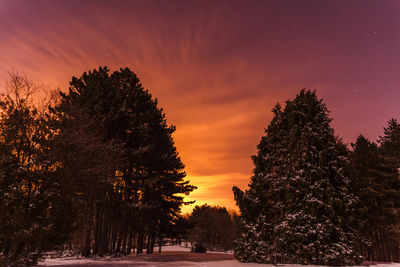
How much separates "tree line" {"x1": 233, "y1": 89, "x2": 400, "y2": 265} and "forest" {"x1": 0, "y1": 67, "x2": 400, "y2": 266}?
78 millimetres

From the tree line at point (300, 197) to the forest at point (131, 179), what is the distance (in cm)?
8

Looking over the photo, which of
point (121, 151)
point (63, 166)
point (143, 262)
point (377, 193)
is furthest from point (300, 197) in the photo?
point (377, 193)

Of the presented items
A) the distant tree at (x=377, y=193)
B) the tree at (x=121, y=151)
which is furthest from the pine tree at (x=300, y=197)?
the distant tree at (x=377, y=193)

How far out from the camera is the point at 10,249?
12.7m

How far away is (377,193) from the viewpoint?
1401 inches

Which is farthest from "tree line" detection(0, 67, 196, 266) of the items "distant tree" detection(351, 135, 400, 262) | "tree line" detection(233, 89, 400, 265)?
"distant tree" detection(351, 135, 400, 262)

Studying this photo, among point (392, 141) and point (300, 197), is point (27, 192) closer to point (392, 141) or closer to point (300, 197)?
point (300, 197)

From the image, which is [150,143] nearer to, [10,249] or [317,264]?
[10,249]

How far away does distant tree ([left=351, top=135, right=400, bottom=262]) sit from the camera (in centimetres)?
3544

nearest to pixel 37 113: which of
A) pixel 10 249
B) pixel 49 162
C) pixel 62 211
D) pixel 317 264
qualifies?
pixel 49 162

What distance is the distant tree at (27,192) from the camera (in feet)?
39.6

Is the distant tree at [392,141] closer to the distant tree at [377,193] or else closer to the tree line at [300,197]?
the distant tree at [377,193]

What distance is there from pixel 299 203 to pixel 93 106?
60.0ft

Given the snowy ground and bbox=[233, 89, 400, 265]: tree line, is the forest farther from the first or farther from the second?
the snowy ground
